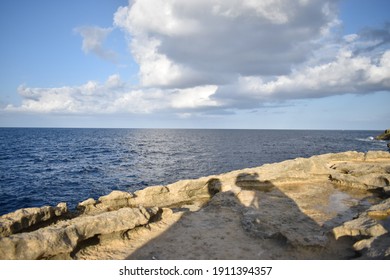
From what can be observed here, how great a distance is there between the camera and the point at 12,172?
37156 millimetres

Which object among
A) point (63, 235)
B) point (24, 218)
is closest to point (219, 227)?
point (63, 235)

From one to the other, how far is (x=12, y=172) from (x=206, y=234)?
124 ft

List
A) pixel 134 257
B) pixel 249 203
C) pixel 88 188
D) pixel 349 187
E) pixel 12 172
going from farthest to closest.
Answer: pixel 12 172
pixel 88 188
pixel 349 187
pixel 249 203
pixel 134 257

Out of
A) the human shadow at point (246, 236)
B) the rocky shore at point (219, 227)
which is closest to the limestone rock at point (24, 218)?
the rocky shore at point (219, 227)

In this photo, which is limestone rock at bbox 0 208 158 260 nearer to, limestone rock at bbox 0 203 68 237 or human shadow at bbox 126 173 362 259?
human shadow at bbox 126 173 362 259

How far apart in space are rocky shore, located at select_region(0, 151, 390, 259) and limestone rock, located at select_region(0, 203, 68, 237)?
4 cm

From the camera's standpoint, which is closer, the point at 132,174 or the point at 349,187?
the point at 349,187

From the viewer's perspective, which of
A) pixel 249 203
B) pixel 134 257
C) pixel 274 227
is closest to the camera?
pixel 134 257

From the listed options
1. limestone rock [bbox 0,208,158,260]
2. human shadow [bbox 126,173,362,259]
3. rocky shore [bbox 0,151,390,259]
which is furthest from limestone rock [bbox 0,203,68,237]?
human shadow [bbox 126,173,362,259]

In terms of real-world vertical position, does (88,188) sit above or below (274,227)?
below

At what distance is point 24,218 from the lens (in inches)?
495

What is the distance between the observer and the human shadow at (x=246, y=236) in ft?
32.2
